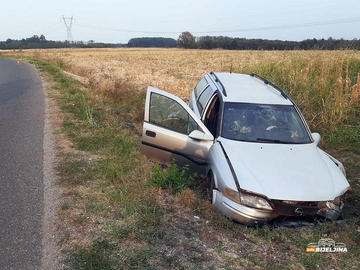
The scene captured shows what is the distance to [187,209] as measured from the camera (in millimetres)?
4660

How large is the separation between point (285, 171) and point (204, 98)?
8.96 feet

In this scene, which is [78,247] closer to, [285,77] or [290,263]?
[290,263]

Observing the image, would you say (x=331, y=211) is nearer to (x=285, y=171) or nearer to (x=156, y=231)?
(x=285, y=171)

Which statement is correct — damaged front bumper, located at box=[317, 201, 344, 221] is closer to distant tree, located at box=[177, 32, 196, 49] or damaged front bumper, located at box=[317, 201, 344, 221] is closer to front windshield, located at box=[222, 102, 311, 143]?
front windshield, located at box=[222, 102, 311, 143]

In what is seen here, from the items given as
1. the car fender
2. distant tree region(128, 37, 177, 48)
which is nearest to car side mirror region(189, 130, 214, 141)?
→ the car fender

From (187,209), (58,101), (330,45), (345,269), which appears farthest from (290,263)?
(330,45)

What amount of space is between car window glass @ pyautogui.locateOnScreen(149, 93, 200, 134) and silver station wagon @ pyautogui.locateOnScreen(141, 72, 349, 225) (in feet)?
0.05

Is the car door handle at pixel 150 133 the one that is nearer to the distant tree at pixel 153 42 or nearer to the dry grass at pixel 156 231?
the dry grass at pixel 156 231

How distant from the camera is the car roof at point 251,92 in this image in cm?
590

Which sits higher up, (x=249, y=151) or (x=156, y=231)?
(x=249, y=151)

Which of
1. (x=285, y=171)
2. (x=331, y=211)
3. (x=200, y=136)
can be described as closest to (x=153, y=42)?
(x=200, y=136)

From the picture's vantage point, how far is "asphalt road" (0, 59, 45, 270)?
363cm

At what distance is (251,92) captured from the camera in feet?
20.4

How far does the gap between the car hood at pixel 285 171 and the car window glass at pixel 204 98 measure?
1487 mm
